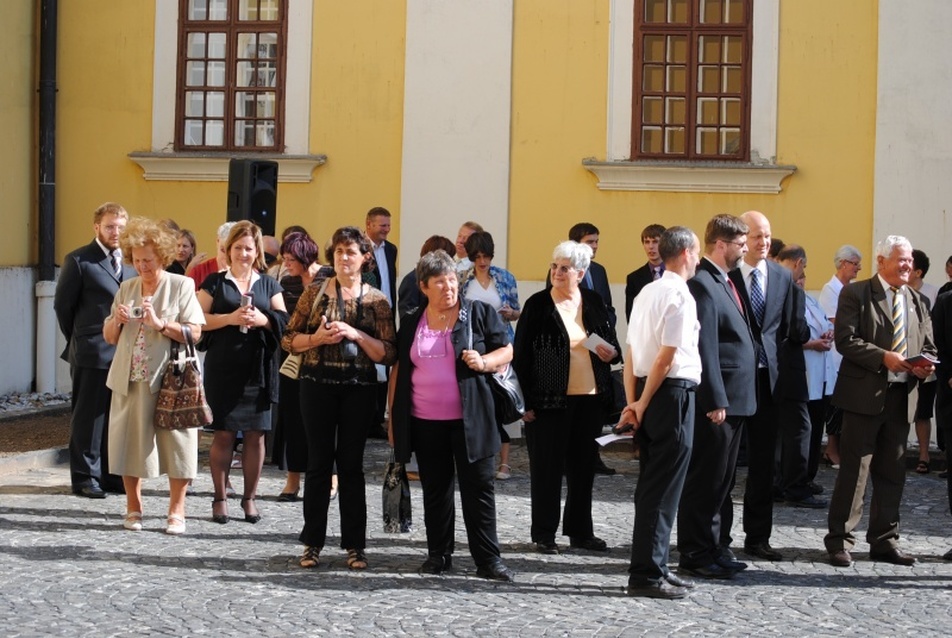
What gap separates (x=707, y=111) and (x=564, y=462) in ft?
24.3

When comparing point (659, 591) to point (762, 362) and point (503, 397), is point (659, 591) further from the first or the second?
point (762, 362)

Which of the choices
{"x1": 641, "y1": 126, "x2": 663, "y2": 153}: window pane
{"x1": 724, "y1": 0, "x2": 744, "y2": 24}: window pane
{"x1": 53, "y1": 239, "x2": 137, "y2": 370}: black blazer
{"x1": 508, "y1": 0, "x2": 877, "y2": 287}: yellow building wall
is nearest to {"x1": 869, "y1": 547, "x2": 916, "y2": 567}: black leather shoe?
{"x1": 53, "y1": 239, "x2": 137, "y2": 370}: black blazer

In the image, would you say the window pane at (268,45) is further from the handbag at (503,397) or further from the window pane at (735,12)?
the handbag at (503,397)

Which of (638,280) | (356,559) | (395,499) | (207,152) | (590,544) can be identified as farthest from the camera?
(207,152)

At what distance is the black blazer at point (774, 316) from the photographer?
29.7ft

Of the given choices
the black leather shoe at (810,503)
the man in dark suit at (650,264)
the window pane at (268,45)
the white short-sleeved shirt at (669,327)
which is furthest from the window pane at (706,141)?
the white short-sleeved shirt at (669,327)

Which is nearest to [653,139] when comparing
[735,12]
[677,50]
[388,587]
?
[677,50]

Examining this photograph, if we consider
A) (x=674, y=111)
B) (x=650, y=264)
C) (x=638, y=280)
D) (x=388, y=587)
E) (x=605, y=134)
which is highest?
(x=674, y=111)

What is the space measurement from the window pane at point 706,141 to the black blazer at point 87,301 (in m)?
6.98

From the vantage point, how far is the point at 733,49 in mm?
16094

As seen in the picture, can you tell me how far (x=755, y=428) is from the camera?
916 cm

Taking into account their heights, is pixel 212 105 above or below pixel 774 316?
above

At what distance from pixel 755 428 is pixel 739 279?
2.77 ft

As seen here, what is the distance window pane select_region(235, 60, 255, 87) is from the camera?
1677 cm
